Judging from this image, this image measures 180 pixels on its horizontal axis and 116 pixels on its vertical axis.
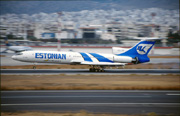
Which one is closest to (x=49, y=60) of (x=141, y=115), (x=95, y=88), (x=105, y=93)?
(x=95, y=88)

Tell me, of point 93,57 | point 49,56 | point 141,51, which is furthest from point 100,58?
point 49,56

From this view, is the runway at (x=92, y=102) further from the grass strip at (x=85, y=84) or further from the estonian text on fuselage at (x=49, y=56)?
the estonian text on fuselage at (x=49, y=56)

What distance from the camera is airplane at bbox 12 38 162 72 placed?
34.3 meters

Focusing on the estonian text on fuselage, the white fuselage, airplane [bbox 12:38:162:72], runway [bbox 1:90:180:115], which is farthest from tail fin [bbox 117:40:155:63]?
runway [bbox 1:90:180:115]

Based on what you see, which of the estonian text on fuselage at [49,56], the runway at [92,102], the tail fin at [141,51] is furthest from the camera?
the tail fin at [141,51]

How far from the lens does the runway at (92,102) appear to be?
41.4 feet

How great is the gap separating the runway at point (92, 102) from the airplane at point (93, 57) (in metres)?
16.5

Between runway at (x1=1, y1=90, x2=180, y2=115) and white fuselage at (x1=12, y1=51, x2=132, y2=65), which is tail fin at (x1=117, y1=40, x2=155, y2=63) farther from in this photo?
runway at (x1=1, y1=90, x2=180, y2=115)

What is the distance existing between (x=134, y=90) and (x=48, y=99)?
7.49 metres

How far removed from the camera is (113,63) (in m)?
33.8

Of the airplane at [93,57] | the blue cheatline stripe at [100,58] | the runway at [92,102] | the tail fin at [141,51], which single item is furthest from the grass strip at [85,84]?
the tail fin at [141,51]

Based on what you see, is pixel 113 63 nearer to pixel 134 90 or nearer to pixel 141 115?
pixel 134 90

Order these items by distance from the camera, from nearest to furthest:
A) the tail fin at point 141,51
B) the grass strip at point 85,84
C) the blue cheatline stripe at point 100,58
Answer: the grass strip at point 85,84 < the blue cheatline stripe at point 100,58 < the tail fin at point 141,51

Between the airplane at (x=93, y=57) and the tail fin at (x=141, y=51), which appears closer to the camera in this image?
the airplane at (x=93, y=57)
